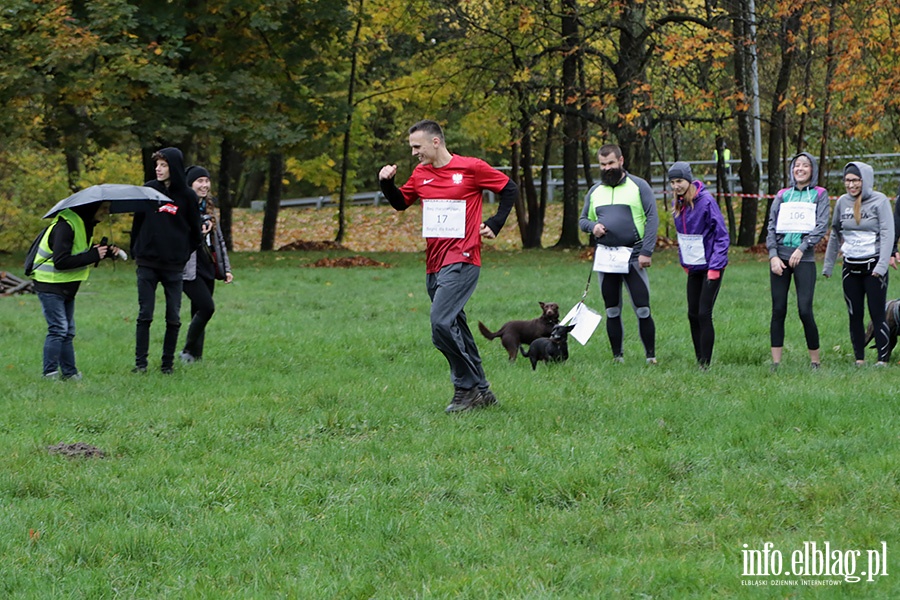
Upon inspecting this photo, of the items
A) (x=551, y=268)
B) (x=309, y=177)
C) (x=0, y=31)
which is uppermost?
(x=0, y=31)

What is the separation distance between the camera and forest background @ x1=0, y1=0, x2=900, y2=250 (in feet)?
79.5

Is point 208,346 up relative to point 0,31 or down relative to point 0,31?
down

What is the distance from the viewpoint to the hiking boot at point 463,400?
28.6 feet

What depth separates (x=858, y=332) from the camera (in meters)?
11.0

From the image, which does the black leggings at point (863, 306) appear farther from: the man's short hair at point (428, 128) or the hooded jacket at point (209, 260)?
the hooded jacket at point (209, 260)

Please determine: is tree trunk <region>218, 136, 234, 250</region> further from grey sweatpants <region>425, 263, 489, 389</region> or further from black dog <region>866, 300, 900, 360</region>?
grey sweatpants <region>425, 263, 489, 389</region>

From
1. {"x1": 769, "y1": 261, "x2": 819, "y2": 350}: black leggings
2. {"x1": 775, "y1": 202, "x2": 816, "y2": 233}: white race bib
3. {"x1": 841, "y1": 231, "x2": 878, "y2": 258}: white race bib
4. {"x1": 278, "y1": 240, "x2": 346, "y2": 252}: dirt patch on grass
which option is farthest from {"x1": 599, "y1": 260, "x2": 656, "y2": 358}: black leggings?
{"x1": 278, "y1": 240, "x2": 346, "y2": 252}: dirt patch on grass

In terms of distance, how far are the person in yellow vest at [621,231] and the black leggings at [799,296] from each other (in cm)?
122

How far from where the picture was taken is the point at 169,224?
424 inches

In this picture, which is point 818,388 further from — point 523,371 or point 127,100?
point 127,100

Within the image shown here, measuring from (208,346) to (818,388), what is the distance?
23.5ft

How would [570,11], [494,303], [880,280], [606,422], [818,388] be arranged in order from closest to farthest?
[606,422], [818,388], [880,280], [494,303], [570,11]

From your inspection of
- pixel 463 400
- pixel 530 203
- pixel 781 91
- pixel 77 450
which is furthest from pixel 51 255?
pixel 530 203

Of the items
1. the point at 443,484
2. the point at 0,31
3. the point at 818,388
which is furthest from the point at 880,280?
the point at 0,31
